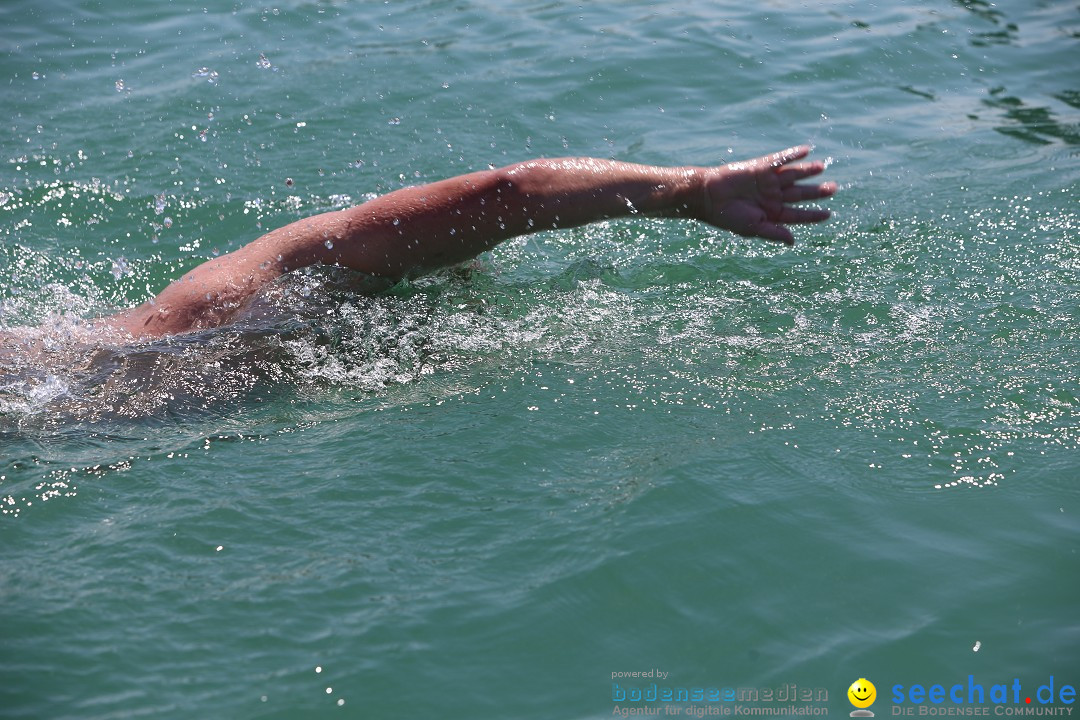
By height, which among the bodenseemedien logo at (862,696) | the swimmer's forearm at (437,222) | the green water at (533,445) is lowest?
the bodenseemedien logo at (862,696)

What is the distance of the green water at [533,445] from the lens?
9.79ft

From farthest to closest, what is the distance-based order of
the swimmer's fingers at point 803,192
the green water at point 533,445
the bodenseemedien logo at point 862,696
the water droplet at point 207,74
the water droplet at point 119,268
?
the water droplet at point 207,74, the water droplet at point 119,268, the swimmer's fingers at point 803,192, the green water at point 533,445, the bodenseemedien logo at point 862,696

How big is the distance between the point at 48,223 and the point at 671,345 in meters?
3.99

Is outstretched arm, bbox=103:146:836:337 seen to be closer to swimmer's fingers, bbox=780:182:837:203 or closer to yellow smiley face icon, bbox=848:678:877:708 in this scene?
swimmer's fingers, bbox=780:182:837:203

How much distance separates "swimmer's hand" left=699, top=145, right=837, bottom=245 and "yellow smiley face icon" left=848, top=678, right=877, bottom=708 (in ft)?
5.76

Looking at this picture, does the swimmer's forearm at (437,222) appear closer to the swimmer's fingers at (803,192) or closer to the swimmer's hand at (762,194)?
the swimmer's hand at (762,194)

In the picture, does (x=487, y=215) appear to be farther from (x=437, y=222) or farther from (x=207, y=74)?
(x=207, y=74)

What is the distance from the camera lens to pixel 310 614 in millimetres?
3086

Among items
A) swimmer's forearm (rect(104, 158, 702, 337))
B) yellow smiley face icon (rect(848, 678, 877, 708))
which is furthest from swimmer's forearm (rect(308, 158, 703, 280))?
yellow smiley face icon (rect(848, 678, 877, 708))

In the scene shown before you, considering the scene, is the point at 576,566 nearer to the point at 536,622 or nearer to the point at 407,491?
the point at 536,622

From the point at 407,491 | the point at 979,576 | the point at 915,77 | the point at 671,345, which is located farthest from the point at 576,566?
the point at 915,77

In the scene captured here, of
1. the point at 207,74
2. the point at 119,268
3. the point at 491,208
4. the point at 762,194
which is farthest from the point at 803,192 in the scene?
the point at 207,74

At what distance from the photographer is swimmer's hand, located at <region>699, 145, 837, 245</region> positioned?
4051mm

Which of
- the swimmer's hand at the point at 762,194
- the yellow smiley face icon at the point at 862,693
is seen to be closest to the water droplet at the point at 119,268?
the swimmer's hand at the point at 762,194
